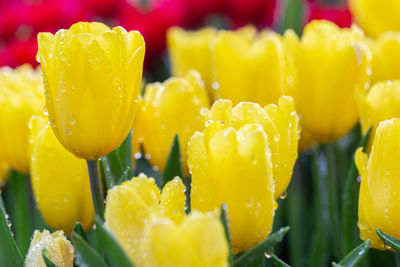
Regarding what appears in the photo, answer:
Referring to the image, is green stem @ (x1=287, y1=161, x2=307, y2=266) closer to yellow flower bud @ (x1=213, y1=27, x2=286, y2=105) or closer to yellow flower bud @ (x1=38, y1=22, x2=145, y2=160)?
yellow flower bud @ (x1=213, y1=27, x2=286, y2=105)

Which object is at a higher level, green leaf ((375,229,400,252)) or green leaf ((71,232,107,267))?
green leaf ((71,232,107,267))

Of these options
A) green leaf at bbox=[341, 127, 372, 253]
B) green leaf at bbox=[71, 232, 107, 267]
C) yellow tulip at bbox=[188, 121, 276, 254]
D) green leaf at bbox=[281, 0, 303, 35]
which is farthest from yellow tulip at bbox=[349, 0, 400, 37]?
green leaf at bbox=[71, 232, 107, 267]

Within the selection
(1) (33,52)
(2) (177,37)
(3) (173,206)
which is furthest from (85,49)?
(1) (33,52)

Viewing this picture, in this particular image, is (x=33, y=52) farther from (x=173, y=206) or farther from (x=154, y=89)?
(x=173, y=206)

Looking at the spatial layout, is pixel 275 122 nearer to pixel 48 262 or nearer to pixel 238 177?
pixel 238 177

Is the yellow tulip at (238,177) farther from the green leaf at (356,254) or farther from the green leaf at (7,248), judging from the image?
the green leaf at (7,248)

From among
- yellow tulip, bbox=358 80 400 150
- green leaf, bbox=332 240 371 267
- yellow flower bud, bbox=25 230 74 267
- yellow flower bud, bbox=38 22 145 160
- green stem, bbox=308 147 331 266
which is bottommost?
green stem, bbox=308 147 331 266
